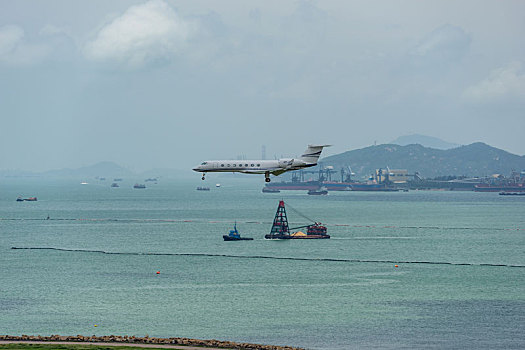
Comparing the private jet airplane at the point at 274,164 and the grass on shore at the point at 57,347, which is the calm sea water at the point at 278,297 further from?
the private jet airplane at the point at 274,164

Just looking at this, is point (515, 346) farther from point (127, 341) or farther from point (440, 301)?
point (127, 341)

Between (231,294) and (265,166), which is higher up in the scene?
(265,166)

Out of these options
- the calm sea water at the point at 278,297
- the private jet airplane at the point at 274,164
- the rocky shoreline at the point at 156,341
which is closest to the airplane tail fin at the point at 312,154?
the private jet airplane at the point at 274,164

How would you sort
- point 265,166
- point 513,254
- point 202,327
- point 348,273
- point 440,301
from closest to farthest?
point 265,166 < point 202,327 < point 440,301 < point 348,273 < point 513,254

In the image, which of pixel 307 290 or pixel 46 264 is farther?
pixel 46 264

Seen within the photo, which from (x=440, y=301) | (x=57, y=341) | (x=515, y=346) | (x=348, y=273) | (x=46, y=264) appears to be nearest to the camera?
(x=57, y=341)

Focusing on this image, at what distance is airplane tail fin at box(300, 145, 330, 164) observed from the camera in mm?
76000

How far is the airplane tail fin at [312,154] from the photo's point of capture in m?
76.0

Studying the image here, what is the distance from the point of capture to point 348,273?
16250 cm

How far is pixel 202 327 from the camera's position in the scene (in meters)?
111

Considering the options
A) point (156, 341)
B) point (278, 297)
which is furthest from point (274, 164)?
point (278, 297)

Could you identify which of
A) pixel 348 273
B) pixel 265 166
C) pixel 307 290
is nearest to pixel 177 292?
pixel 307 290

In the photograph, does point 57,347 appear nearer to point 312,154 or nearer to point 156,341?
point 156,341

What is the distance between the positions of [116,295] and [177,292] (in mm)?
10356
